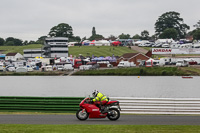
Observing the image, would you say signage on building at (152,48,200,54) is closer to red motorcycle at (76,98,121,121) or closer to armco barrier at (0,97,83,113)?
armco barrier at (0,97,83,113)

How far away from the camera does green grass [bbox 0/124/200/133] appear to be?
55.1 ft

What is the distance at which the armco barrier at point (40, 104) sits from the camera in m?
24.4

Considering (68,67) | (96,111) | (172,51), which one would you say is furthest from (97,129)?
(172,51)

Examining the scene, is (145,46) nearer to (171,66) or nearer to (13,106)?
(171,66)

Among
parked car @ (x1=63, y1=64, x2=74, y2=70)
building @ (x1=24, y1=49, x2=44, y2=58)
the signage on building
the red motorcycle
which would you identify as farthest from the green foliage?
building @ (x1=24, y1=49, x2=44, y2=58)

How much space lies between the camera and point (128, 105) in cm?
2394

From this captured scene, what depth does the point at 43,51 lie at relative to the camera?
15962 cm

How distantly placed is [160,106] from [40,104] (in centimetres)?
752

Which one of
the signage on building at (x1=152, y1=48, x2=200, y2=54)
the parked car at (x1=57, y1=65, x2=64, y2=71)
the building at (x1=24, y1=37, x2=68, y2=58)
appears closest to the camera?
the parked car at (x1=57, y1=65, x2=64, y2=71)

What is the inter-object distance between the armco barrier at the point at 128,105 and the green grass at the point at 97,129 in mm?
5733

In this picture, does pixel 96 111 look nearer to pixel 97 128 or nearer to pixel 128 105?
pixel 97 128

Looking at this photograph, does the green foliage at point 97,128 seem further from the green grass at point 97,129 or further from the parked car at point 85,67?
the parked car at point 85,67

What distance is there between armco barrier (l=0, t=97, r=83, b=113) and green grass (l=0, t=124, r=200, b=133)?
619 centimetres

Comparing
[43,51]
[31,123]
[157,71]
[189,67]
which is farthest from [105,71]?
[31,123]
